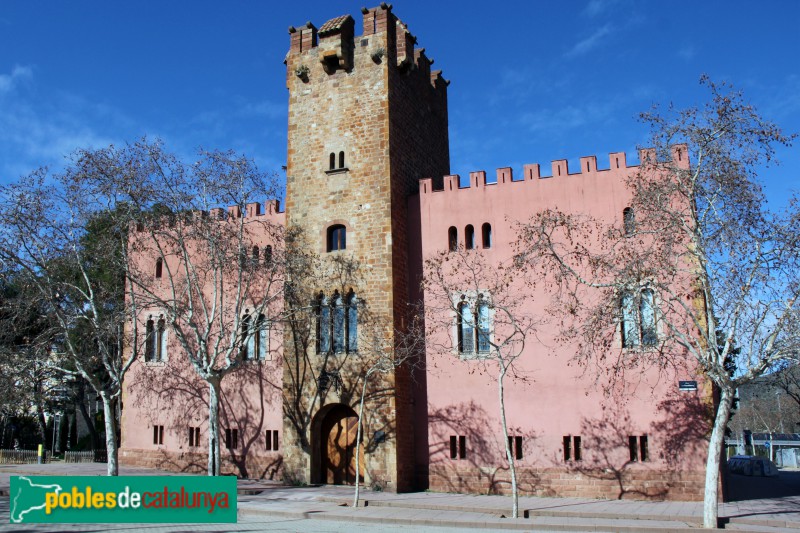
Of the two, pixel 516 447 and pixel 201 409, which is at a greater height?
pixel 201 409

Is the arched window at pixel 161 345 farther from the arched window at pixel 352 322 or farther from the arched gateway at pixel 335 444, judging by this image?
the arched window at pixel 352 322

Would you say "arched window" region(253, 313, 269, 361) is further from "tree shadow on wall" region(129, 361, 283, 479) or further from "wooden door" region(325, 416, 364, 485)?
"wooden door" region(325, 416, 364, 485)

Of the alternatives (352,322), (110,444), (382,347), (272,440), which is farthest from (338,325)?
(110,444)

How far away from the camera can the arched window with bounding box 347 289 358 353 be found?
21766 mm

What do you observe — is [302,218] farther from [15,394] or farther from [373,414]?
[15,394]

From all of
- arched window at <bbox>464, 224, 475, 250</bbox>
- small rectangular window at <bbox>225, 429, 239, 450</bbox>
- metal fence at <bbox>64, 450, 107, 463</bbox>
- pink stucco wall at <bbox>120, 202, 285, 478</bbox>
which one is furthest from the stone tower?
metal fence at <bbox>64, 450, 107, 463</bbox>

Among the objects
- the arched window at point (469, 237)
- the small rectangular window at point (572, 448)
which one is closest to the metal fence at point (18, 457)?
the arched window at point (469, 237)

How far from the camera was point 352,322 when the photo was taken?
864 inches

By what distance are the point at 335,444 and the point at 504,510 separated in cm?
665

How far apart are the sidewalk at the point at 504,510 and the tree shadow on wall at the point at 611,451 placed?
0.71 m

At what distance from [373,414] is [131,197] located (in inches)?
356

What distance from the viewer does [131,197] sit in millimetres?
20109

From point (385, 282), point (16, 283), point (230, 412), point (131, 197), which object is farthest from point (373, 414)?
point (16, 283)

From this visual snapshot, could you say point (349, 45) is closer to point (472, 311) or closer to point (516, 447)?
point (472, 311)
